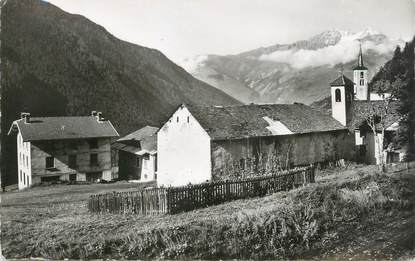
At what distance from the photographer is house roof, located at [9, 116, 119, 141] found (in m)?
27.6

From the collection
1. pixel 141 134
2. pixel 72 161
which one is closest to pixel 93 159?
pixel 72 161

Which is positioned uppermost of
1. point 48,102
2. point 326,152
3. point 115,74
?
point 115,74

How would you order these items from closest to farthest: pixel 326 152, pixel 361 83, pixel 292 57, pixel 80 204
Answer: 1. pixel 80 204
2. pixel 292 57
3. pixel 326 152
4. pixel 361 83

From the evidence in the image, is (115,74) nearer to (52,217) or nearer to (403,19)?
(52,217)

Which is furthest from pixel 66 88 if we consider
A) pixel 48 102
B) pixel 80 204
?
pixel 80 204

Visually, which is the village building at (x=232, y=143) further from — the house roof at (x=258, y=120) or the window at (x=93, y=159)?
the window at (x=93, y=159)

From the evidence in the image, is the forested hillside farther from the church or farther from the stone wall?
the church

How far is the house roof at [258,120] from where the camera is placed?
20.3 metres

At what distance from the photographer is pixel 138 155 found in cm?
3375

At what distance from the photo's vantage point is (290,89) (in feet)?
202

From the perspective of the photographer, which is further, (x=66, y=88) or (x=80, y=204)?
(x=66, y=88)

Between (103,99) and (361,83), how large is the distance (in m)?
20.6

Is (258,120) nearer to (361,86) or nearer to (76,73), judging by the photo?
(361,86)

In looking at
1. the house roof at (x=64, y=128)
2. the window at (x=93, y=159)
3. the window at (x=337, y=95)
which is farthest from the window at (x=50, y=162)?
the window at (x=337, y=95)
